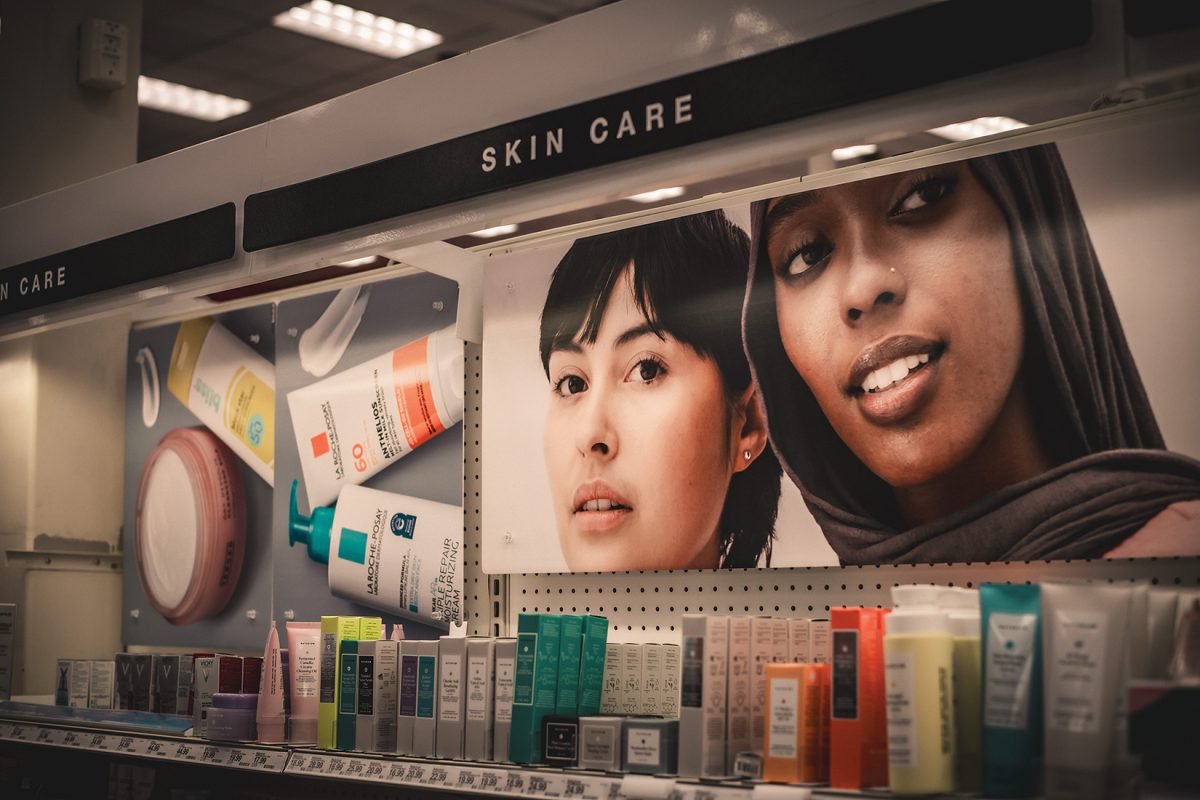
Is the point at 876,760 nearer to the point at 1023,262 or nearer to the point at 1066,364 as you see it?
the point at 1066,364

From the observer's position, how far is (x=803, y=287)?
2.35 metres

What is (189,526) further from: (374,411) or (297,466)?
(374,411)

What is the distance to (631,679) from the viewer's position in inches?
92.9

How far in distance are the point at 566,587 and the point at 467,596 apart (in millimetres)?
298

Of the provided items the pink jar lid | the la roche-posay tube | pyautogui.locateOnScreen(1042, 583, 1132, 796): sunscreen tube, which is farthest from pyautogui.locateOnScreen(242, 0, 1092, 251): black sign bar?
the pink jar lid

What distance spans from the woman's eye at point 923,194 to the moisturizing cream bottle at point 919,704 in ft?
2.72

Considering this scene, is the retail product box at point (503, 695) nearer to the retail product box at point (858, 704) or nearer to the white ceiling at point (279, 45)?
the retail product box at point (858, 704)

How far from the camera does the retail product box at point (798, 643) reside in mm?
2076

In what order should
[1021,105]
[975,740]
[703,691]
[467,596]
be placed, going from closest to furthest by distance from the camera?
[1021,105] → [975,740] → [703,691] → [467,596]

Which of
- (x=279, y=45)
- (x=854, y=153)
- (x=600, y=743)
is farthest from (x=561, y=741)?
(x=279, y=45)

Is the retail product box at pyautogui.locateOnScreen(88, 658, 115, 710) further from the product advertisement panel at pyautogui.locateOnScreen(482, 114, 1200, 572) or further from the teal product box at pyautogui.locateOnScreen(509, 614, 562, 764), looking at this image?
the teal product box at pyautogui.locateOnScreen(509, 614, 562, 764)

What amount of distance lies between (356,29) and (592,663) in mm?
5453

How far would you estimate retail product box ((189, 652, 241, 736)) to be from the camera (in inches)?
112

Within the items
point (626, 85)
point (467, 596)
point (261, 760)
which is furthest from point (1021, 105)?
point (261, 760)
